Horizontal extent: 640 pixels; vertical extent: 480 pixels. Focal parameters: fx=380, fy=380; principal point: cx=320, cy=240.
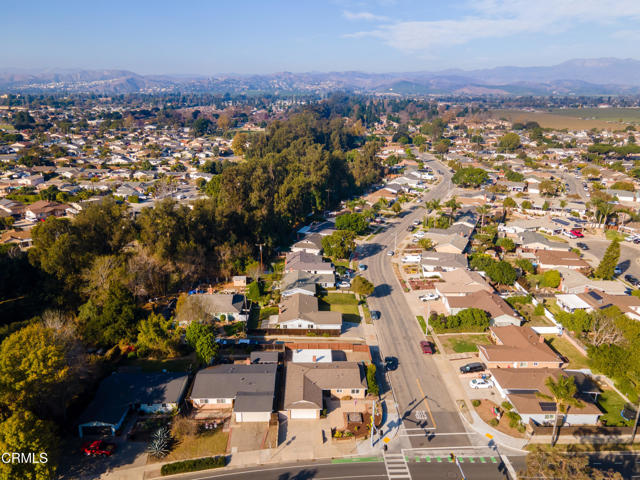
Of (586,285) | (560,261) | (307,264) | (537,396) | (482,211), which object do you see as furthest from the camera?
(482,211)

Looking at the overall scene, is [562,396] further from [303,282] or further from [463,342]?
[303,282]

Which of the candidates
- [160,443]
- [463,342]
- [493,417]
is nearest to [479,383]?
[493,417]

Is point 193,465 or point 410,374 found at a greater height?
point 193,465

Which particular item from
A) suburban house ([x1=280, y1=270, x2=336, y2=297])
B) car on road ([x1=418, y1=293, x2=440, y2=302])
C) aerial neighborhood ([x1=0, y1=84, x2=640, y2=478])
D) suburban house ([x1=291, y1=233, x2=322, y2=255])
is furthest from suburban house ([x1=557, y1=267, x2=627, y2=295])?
suburban house ([x1=291, y1=233, x2=322, y2=255])

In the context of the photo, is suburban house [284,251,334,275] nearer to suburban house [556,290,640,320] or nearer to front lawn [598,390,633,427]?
suburban house [556,290,640,320]

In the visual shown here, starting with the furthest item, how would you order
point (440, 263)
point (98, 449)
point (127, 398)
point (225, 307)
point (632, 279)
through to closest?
1. point (440, 263)
2. point (632, 279)
3. point (225, 307)
4. point (127, 398)
5. point (98, 449)

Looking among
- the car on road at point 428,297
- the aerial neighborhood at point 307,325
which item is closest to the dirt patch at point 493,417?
the aerial neighborhood at point 307,325

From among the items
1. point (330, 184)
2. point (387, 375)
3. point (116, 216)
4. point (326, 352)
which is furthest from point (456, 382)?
point (330, 184)
